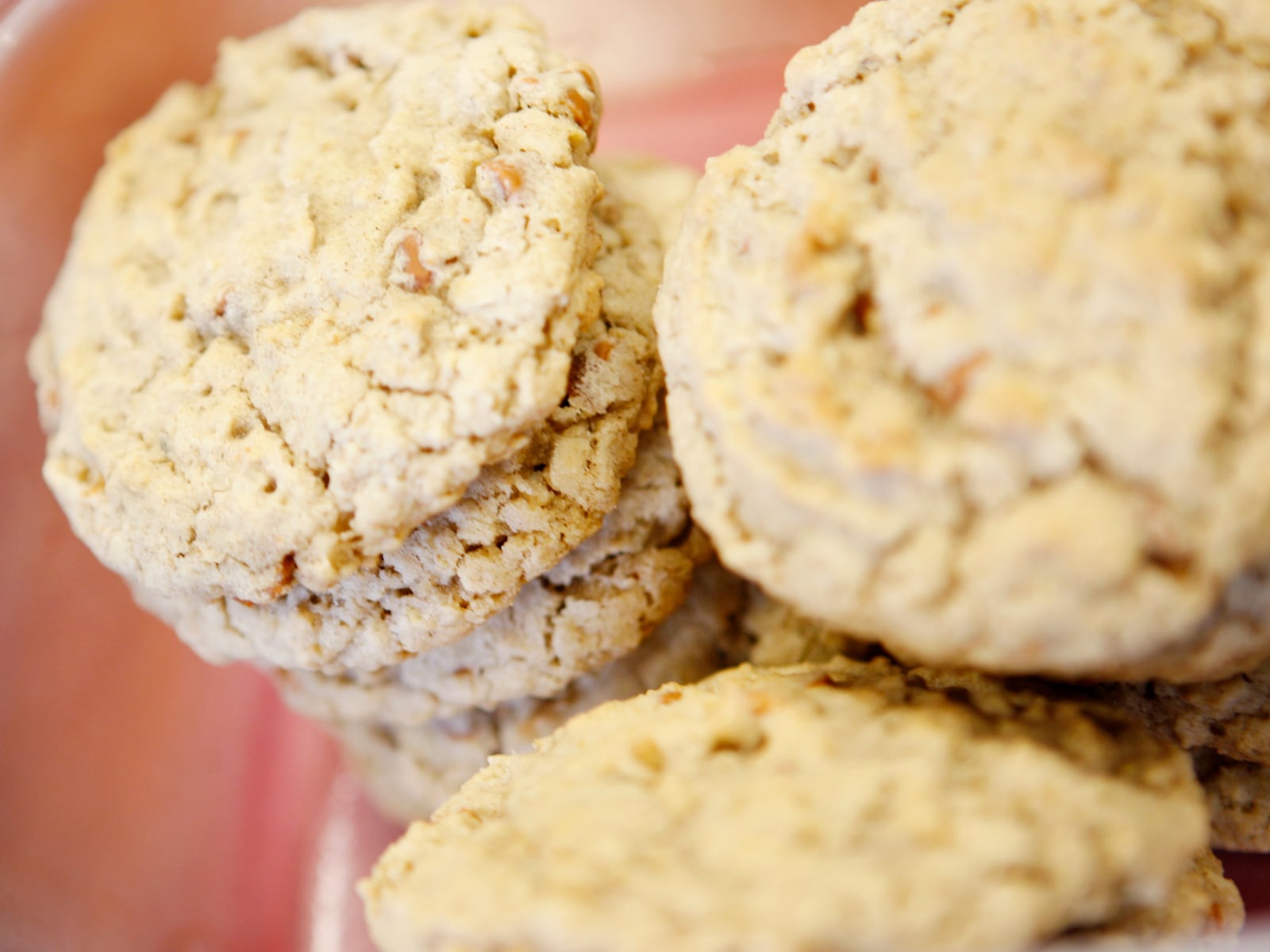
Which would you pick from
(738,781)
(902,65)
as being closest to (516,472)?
(738,781)

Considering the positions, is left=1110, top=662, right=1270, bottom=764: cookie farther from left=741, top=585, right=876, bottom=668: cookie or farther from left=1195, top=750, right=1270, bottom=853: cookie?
left=741, top=585, right=876, bottom=668: cookie

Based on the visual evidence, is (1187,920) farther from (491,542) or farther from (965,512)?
(491,542)

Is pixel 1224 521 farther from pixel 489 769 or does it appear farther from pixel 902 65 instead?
pixel 489 769

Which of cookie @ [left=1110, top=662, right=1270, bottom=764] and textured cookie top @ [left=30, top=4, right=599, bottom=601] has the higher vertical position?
textured cookie top @ [left=30, top=4, right=599, bottom=601]

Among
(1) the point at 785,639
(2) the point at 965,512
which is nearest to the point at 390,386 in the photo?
(2) the point at 965,512

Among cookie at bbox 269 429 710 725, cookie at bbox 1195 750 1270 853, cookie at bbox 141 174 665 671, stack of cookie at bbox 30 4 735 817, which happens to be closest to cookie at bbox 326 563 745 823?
stack of cookie at bbox 30 4 735 817
